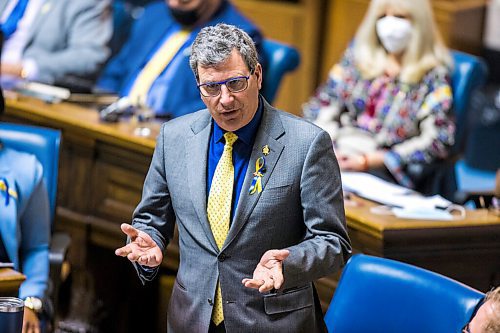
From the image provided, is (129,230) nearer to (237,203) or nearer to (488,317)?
(237,203)

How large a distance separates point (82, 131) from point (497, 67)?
11.0 feet

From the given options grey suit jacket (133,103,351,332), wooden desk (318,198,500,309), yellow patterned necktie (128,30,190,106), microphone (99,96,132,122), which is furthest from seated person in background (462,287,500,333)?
yellow patterned necktie (128,30,190,106)

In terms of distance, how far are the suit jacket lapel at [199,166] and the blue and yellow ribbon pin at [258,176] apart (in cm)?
11

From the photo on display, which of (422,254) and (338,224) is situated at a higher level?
(338,224)

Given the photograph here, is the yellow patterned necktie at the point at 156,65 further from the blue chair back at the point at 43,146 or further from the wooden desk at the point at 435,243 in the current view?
the wooden desk at the point at 435,243

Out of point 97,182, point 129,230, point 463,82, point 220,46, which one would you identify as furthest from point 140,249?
point 463,82

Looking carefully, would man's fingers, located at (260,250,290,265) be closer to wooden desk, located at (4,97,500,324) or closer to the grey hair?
the grey hair

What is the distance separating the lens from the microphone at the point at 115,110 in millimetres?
4629

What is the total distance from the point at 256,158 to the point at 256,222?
0.14m

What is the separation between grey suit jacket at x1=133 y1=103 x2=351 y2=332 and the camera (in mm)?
2547

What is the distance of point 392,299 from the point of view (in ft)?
9.47

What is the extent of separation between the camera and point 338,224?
2561mm

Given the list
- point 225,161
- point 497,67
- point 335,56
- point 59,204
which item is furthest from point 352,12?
point 225,161

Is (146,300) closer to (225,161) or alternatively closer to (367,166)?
(367,166)
